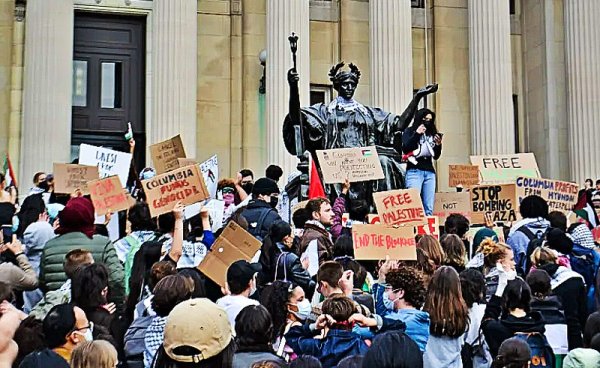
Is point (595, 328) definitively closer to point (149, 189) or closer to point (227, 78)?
point (149, 189)

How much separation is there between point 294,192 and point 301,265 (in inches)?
244

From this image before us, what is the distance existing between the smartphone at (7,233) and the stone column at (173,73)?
10.7 meters

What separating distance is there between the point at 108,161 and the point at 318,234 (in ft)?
20.0

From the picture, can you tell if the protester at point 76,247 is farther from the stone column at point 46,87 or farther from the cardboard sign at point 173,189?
the stone column at point 46,87

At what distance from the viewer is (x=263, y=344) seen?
564 cm

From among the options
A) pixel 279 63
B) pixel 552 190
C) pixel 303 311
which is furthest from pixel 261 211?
pixel 279 63

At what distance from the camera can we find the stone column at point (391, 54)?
2269 cm

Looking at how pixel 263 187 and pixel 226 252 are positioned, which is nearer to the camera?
pixel 226 252

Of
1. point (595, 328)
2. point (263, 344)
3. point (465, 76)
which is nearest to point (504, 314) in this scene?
point (595, 328)

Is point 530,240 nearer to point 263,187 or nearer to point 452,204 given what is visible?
point 263,187

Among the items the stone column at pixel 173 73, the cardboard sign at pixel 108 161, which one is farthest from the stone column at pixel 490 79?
the cardboard sign at pixel 108 161

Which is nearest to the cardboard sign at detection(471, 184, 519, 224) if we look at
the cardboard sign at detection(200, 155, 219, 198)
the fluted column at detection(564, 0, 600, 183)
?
the cardboard sign at detection(200, 155, 219, 198)

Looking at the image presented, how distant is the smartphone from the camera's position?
9828mm

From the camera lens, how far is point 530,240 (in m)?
10.7
